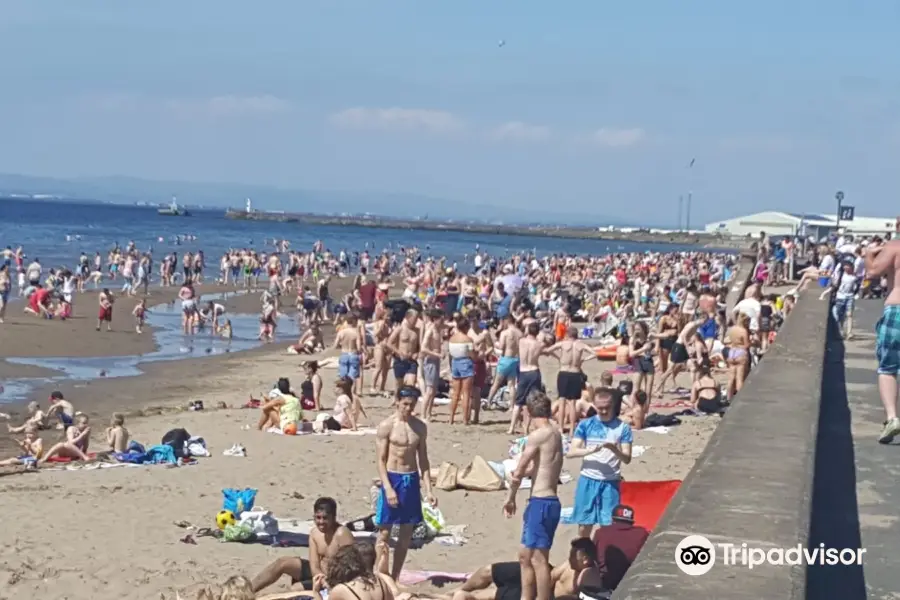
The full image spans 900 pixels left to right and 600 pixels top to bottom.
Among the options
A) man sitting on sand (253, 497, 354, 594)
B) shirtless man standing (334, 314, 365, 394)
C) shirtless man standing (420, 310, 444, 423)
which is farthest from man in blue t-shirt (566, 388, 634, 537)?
shirtless man standing (334, 314, 365, 394)

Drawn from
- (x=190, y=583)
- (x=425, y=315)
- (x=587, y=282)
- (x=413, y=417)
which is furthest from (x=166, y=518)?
(x=587, y=282)

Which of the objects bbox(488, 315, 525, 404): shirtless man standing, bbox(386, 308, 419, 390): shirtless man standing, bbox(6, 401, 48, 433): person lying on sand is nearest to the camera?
bbox(6, 401, 48, 433): person lying on sand

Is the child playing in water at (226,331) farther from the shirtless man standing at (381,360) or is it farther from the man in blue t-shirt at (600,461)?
the man in blue t-shirt at (600,461)

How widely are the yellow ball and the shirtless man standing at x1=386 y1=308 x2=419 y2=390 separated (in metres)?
5.58

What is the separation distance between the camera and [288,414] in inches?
582

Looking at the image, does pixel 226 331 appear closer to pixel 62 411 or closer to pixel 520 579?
pixel 62 411

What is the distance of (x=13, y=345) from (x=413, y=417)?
18950 millimetres

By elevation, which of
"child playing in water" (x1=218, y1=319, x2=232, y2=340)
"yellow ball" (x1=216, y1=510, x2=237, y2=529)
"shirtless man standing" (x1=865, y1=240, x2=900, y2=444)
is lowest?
"child playing in water" (x1=218, y1=319, x2=232, y2=340)

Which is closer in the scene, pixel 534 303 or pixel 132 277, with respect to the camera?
pixel 534 303

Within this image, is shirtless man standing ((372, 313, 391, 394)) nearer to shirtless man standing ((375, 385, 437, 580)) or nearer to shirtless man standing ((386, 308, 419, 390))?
shirtless man standing ((386, 308, 419, 390))

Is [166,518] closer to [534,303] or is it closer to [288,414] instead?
[288,414]

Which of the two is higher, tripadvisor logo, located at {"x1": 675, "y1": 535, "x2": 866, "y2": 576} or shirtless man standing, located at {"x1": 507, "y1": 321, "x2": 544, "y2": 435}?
tripadvisor logo, located at {"x1": 675, "y1": 535, "x2": 866, "y2": 576}

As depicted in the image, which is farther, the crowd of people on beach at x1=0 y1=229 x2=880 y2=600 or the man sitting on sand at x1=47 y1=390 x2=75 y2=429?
the man sitting on sand at x1=47 y1=390 x2=75 y2=429

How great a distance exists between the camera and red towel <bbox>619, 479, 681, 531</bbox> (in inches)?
326
